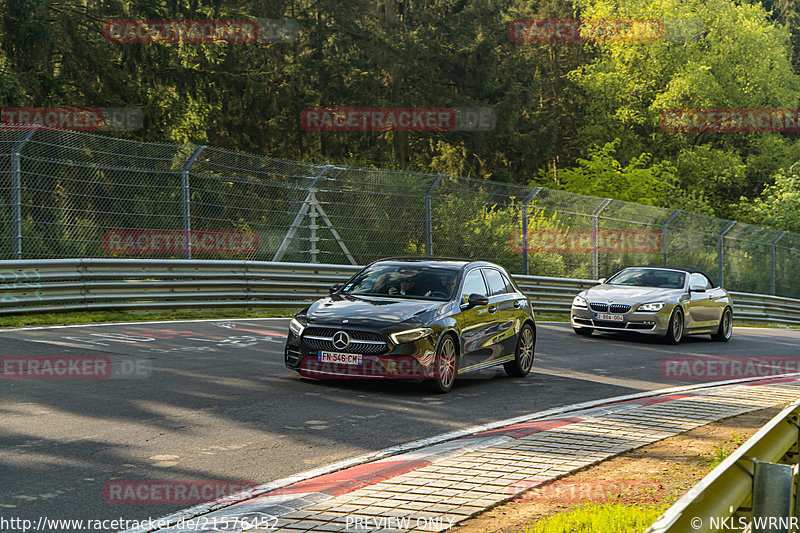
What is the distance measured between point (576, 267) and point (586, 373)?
46.5ft

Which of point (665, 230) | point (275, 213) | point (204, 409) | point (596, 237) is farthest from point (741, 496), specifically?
point (665, 230)

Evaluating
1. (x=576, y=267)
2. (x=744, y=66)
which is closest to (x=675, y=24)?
(x=744, y=66)

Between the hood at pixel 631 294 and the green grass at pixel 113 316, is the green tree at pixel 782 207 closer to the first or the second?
the hood at pixel 631 294

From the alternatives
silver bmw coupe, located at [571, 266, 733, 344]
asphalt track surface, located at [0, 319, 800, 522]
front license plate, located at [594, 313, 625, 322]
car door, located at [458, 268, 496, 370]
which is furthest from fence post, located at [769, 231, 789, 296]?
car door, located at [458, 268, 496, 370]

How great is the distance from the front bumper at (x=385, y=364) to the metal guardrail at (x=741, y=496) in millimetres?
6007

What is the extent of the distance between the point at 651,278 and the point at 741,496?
15.9 meters

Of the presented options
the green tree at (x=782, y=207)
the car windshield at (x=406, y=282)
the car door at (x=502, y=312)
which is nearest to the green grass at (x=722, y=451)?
the car door at (x=502, y=312)

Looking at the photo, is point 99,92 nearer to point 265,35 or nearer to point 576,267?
point 265,35

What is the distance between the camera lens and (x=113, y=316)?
52.1ft

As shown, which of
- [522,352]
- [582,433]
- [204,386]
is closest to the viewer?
[582,433]

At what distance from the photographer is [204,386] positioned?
9.80 metres

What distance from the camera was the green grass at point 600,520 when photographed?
5.20 m

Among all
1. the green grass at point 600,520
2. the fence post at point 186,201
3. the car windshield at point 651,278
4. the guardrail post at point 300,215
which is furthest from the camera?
the guardrail post at point 300,215

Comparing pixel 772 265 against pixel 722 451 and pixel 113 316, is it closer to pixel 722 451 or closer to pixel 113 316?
pixel 113 316
